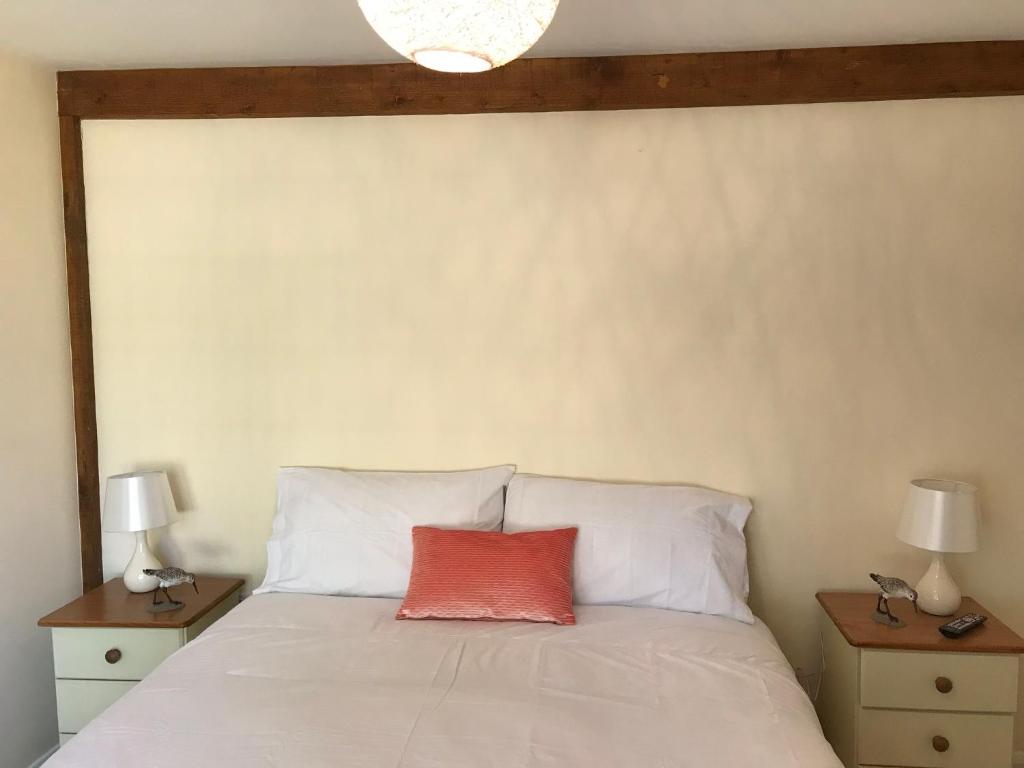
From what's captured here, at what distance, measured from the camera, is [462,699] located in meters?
1.91

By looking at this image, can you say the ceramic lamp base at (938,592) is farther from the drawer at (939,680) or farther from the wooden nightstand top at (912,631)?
the drawer at (939,680)

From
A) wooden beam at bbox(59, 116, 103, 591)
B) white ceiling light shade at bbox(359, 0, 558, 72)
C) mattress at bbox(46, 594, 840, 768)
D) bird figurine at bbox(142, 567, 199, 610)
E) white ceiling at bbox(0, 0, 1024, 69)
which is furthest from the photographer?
wooden beam at bbox(59, 116, 103, 591)

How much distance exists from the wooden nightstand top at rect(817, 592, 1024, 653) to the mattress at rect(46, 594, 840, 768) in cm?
28

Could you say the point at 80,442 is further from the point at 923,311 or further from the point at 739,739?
the point at 923,311

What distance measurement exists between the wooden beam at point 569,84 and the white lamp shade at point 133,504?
1301 mm

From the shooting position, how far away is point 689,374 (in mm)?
2746

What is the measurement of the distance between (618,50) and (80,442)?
2365mm

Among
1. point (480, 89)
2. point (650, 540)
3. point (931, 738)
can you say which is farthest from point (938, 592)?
point (480, 89)

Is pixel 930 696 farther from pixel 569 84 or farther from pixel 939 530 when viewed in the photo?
pixel 569 84

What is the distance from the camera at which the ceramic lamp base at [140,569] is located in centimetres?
274

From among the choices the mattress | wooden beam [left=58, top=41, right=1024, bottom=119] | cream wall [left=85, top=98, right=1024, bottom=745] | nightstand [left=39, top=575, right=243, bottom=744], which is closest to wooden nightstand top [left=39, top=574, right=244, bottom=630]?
nightstand [left=39, top=575, right=243, bottom=744]

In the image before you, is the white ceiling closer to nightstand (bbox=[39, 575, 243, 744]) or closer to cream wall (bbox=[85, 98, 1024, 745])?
cream wall (bbox=[85, 98, 1024, 745])

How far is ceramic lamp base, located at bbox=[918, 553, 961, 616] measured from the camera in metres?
2.47

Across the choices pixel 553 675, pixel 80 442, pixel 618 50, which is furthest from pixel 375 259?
pixel 553 675
